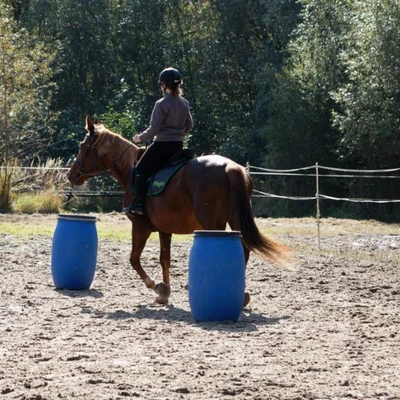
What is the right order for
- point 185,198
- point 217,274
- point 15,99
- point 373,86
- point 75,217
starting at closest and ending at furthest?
point 217,274 → point 185,198 → point 75,217 → point 373,86 → point 15,99

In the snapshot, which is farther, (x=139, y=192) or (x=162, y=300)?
(x=139, y=192)

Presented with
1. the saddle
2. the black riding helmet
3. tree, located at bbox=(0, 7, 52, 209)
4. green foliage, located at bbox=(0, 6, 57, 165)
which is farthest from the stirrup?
green foliage, located at bbox=(0, 6, 57, 165)

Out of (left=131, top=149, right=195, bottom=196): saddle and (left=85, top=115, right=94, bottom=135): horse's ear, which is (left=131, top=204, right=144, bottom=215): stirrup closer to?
(left=131, top=149, right=195, bottom=196): saddle

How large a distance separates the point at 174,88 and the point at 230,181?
135 cm

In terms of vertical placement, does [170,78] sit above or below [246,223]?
above

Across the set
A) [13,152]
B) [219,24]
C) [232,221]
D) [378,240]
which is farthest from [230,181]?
[219,24]

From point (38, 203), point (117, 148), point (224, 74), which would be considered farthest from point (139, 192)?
point (224, 74)

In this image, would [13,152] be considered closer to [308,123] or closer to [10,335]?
[308,123]

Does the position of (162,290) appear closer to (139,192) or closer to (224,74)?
(139,192)

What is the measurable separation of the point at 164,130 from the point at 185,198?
0.78 metres

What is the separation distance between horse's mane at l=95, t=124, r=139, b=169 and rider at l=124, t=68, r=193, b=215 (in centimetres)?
61

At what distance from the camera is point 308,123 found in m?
33.2

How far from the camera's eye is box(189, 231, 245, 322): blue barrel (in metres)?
9.18

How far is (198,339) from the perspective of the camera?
8266 mm
